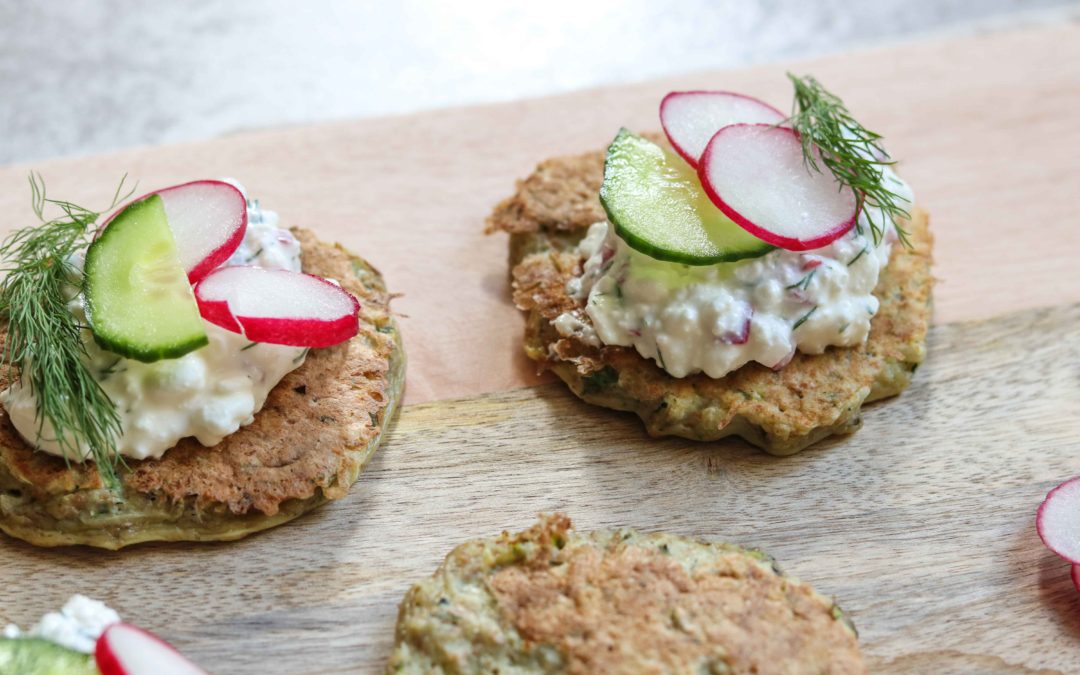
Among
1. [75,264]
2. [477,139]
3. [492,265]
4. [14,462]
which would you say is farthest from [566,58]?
[14,462]

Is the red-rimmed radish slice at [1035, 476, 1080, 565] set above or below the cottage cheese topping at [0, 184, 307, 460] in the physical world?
below

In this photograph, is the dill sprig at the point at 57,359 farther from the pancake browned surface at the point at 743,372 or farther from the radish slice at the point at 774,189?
the radish slice at the point at 774,189

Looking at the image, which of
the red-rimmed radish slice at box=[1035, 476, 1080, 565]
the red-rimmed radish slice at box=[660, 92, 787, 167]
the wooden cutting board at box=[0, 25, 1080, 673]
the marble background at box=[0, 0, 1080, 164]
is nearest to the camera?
the wooden cutting board at box=[0, 25, 1080, 673]

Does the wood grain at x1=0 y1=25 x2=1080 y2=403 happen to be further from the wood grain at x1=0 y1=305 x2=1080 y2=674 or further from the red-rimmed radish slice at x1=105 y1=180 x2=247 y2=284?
the red-rimmed radish slice at x1=105 y1=180 x2=247 y2=284

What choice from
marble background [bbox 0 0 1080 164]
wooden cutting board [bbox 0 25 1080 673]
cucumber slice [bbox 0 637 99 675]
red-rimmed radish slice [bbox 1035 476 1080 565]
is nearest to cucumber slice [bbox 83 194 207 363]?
wooden cutting board [bbox 0 25 1080 673]

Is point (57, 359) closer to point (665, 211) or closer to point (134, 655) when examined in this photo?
point (134, 655)

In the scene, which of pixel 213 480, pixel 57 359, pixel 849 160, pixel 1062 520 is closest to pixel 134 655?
pixel 213 480
